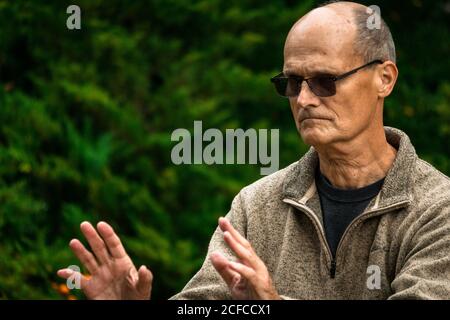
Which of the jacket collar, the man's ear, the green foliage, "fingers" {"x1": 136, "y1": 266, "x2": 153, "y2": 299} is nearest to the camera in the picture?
"fingers" {"x1": 136, "y1": 266, "x2": 153, "y2": 299}

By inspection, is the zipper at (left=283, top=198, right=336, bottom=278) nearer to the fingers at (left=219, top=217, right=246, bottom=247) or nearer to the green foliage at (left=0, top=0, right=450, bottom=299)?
the fingers at (left=219, top=217, right=246, bottom=247)

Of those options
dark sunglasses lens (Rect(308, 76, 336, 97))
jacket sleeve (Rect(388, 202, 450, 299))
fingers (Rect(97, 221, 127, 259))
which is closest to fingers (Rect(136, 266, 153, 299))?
fingers (Rect(97, 221, 127, 259))

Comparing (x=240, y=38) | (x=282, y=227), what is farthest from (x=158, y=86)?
(x=282, y=227)

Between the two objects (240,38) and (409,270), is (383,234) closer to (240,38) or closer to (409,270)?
(409,270)

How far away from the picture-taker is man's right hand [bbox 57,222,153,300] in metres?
3.39

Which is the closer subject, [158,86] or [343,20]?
[343,20]

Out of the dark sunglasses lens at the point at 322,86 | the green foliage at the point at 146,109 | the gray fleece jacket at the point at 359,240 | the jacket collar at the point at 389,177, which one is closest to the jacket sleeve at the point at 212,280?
the gray fleece jacket at the point at 359,240

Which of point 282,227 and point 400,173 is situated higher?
point 400,173

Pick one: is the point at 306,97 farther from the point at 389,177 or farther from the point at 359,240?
the point at 359,240

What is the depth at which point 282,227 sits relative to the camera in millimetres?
3777

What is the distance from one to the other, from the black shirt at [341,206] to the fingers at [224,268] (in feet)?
1.55

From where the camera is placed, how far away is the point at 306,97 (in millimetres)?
3674

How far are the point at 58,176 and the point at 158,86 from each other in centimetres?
137

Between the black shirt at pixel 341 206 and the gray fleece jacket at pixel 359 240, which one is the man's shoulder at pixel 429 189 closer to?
the gray fleece jacket at pixel 359 240
